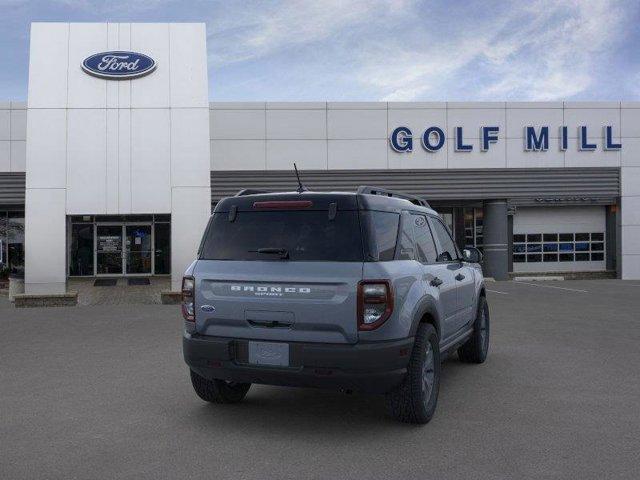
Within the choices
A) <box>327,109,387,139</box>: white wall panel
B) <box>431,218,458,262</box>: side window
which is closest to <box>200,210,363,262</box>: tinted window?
<box>431,218,458,262</box>: side window

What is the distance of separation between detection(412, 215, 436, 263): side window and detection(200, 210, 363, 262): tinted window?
966 mm

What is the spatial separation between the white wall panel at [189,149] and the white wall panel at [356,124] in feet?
25.5

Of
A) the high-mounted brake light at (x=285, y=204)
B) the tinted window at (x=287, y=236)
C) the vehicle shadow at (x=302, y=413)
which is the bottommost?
the vehicle shadow at (x=302, y=413)

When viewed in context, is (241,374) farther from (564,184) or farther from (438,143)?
(564,184)

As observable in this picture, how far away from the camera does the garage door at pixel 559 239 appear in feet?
83.2

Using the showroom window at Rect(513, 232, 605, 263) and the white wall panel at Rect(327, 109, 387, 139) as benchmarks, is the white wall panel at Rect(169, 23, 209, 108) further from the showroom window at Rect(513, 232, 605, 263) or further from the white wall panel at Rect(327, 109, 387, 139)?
the showroom window at Rect(513, 232, 605, 263)

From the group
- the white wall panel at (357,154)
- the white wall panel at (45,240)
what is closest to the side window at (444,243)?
the white wall panel at (45,240)

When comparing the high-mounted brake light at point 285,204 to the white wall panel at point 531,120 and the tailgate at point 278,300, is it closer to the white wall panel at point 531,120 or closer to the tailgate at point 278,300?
the tailgate at point 278,300

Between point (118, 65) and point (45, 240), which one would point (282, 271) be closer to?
point (45, 240)

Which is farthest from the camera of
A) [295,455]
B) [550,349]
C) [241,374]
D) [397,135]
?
[397,135]

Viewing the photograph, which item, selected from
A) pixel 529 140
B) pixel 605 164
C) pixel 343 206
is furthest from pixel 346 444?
pixel 605 164

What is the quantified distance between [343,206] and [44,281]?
13410mm

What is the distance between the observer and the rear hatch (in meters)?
4.47

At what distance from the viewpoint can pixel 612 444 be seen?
14.7ft
